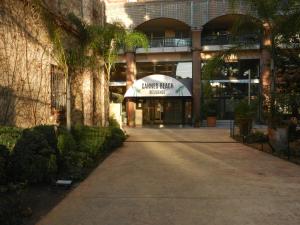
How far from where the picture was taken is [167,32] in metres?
32.1

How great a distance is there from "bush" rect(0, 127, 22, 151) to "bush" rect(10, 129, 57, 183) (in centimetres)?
11

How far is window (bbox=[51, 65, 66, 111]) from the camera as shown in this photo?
36.2 ft

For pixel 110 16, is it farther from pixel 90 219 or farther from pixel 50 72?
pixel 90 219

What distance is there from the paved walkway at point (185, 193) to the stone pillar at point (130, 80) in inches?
751

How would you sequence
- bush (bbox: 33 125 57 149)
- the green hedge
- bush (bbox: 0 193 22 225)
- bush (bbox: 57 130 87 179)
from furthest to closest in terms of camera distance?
Answer: bush (bbox: 57 130 87 179) → bush (bbox: 33 125 57 149) → the green hedge → bush (bbox: 0 193 22 225)

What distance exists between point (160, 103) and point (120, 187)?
24441 millimetres

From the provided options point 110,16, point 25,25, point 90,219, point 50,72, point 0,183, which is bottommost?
point 90,219

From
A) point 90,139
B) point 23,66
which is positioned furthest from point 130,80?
point 23,66

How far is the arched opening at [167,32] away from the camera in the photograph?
3059cm

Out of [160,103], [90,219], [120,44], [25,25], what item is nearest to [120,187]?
[90,219]

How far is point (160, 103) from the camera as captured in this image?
3147 centimetres

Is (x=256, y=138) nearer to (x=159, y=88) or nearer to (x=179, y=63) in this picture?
(x=159, y=88)

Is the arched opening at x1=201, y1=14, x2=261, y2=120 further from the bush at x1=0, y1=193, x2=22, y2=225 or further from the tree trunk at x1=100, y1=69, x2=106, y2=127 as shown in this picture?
the bush at x1=0, y1=193, x2=22, y2=225

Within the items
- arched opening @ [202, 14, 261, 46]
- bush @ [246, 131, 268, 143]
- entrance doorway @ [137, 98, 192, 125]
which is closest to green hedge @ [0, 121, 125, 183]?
bush @ [246, 131, 268, 143]
